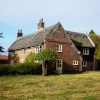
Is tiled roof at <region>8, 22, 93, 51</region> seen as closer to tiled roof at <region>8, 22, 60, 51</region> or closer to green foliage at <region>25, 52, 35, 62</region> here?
tiled roof at <region>8, 22, 60, 51</region>

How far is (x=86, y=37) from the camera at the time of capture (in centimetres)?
5881

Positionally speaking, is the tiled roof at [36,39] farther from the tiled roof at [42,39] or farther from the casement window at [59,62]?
the casement window at [59,62]

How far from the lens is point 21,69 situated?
3728 cm

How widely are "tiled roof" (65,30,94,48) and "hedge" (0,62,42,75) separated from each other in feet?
56.1

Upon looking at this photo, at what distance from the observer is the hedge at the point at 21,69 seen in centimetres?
3572

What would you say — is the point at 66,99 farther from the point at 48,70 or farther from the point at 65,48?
the point at 65,48

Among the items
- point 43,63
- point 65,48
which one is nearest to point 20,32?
point 65,48

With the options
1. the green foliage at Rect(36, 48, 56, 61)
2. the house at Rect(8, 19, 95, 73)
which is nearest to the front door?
the house at Rect(8, 19, 95, 73)

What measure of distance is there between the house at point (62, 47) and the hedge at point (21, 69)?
686cm

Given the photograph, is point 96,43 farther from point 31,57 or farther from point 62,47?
point 31,57

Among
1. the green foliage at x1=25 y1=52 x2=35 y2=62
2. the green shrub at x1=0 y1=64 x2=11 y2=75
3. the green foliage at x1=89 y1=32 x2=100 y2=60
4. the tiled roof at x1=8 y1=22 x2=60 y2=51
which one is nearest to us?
the green shrub at x1=0 y1=64 x2=11 y2=75

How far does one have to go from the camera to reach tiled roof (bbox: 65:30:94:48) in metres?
54.4

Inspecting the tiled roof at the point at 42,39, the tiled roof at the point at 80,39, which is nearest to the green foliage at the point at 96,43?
the tiled roof at the point at 80,39

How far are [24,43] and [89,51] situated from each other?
15418mm
